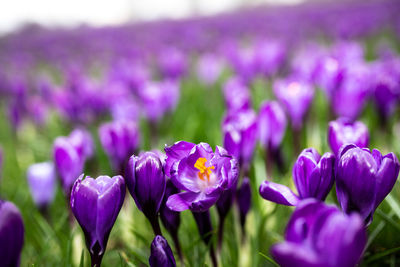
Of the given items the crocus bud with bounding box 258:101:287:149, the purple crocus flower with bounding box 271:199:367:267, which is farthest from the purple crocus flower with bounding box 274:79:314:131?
the purple crocus flower with bounding box 271:199:367:267

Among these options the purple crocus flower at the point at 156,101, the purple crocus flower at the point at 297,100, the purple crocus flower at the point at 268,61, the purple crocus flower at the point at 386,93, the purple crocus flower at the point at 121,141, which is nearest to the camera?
the purple crocus flower at the point at 121,141

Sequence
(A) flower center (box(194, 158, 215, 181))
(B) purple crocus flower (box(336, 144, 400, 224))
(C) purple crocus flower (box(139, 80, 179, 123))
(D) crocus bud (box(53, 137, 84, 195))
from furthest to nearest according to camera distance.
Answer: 1. (C) purple crocus flower (box(139, 80, 179, 123))
2. (D) crocus bud (box(53, 137, 84, 195))
3. (A) flower center (box(194, 158, 215, 181))
4. (B) purple crocus flower (box(336, 144, 400, 224))

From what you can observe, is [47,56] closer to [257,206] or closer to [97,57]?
[97,57]

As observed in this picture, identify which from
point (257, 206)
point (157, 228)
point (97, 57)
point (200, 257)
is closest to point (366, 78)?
point (257, 206)

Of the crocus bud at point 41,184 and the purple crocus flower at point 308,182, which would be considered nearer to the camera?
the purple crocus flower at point 308,182

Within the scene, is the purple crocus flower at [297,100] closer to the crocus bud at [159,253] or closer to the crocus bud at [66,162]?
the crocus bud at [66,162]

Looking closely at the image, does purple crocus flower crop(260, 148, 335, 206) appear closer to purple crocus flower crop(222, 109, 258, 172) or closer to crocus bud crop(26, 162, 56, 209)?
purple crocus flower crop(222, 109, 258, 172)

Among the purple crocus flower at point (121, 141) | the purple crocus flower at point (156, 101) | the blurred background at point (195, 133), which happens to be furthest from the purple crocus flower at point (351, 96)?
the purple crocus flower at point (156, 101)
